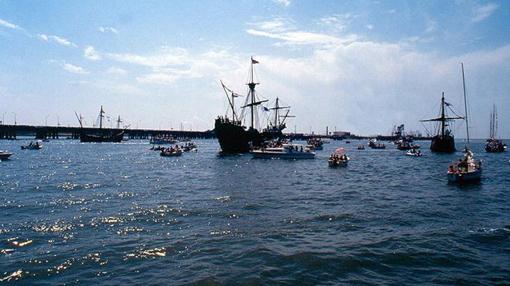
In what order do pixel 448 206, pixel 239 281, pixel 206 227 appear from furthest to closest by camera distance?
pixel 448 206 < pixel 206 227 < pixel 239 281

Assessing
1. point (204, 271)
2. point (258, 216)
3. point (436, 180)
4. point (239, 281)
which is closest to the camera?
point (239, 281)

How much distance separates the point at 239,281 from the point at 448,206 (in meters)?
23.2

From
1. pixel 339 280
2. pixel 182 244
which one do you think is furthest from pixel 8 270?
pixel 339 280

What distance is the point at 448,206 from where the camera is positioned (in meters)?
30.8

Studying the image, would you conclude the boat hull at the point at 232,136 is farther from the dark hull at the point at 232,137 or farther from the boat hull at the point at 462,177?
the boat hull at the point at 462,177

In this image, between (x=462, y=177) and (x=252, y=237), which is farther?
(x=462, y=177)

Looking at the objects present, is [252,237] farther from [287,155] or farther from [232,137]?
[232,137]

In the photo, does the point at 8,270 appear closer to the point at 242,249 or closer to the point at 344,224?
the point at 242,249

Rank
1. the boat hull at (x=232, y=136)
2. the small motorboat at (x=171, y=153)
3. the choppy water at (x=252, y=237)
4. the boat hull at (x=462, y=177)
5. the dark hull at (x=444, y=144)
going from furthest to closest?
the dark hull at (x=444, y=144)
the boat hull at (x=232, y=136)
the small motorboat at (x=171, y=153)
the boat hull at (x=462, y=177)
the choppy water at (x=252, y=237)

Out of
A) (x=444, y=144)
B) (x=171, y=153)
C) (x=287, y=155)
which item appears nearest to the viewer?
(x=287, y=155)

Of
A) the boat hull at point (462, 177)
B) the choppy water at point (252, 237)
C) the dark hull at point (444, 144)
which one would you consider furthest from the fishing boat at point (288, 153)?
the dark hull at point (444, 144)

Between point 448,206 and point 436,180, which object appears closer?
point 448,206

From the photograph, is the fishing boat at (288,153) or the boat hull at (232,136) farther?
the boat hull at (232,136)

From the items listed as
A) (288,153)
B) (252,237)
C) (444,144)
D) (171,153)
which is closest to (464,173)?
(252,237)
